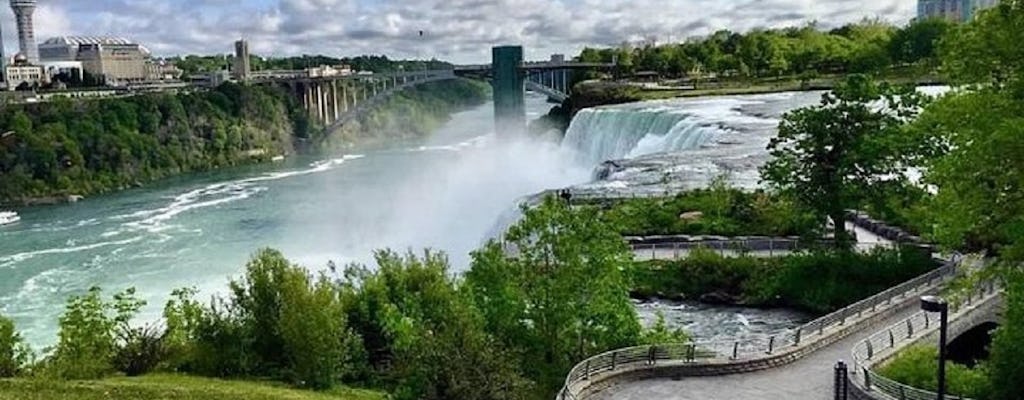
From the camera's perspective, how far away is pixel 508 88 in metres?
89.4

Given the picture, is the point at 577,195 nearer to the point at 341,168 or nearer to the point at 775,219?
the point at 775,219

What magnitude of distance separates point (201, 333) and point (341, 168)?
5960 centimetres

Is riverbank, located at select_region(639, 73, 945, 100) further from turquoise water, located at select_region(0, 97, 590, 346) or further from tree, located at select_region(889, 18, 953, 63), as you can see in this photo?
turquoise water, located at select_region(0, 97, 590, 346)

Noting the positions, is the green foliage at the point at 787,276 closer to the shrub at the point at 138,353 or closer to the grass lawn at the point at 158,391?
the grass lawn at the point at 158,391

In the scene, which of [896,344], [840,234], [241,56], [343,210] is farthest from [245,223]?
[241,56]

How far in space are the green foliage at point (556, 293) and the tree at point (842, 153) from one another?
28.0ft

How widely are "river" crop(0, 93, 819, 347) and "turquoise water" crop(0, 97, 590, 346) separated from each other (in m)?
0.11

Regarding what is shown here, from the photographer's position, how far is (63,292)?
34531mm

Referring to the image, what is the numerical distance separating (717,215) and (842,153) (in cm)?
593

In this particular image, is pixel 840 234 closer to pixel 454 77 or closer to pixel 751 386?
pixel 751 386

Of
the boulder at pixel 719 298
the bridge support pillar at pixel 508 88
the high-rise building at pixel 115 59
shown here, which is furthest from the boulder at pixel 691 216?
the high-rise building at pixel 115 59

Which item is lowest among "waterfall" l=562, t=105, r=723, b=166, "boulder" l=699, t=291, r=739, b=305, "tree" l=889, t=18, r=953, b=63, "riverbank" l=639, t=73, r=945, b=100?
"boulder" l=699, t=291, r=739, b=305

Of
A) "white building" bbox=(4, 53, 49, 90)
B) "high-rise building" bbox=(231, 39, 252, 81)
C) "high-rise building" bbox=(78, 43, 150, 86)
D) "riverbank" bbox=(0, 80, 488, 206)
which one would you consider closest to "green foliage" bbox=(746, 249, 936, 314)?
"riverbank" bbox=(0, 80, 488, 206)

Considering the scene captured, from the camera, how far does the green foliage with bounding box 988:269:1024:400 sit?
12523 mm
